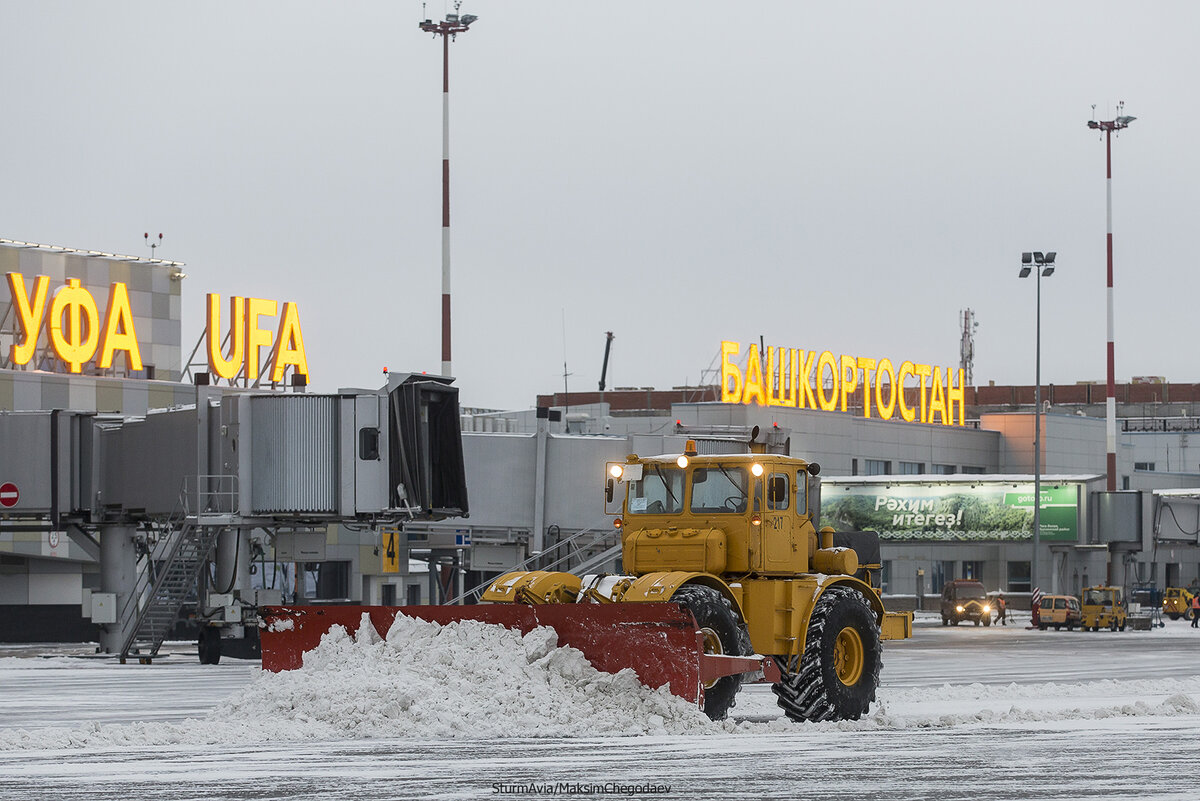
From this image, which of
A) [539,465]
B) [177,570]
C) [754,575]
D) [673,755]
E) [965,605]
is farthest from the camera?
[965,605]

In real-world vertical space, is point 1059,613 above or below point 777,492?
below

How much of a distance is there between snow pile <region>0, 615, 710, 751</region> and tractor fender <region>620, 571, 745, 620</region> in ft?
3.38

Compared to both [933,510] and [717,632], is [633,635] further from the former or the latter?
[933,510]

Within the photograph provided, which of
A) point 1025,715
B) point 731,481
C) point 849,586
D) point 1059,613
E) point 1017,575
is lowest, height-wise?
point 1017,575

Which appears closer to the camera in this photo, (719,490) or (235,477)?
(719,490)

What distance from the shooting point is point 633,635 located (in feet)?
65.3

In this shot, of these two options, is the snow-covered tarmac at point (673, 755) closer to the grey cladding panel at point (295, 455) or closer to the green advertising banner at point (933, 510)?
the grey cladding panel at point (295, 455)

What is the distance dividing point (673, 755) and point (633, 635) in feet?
9.24

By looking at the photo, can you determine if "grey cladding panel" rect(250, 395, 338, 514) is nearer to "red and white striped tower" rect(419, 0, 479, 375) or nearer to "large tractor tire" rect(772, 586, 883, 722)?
"red and white striped tower" rect(419, 0, 479, 375)

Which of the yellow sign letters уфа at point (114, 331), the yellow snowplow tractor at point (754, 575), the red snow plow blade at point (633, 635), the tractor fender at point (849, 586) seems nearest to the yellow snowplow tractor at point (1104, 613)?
the yellow sign letters уфа at point (114, 331)

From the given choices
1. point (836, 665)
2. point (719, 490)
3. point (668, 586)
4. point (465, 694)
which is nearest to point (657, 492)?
point (719, 490)

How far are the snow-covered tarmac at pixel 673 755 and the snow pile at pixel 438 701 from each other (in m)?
0.12

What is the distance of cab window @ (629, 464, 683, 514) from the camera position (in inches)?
885

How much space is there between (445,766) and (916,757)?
4.51m
